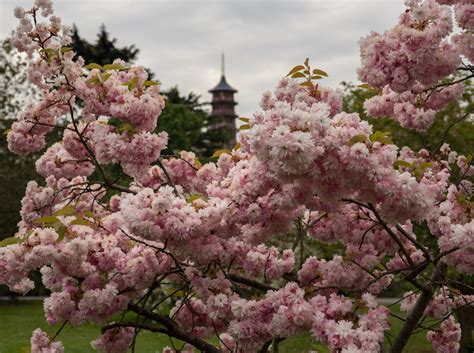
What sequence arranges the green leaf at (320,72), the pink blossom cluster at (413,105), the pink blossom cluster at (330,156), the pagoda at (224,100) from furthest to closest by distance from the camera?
the pagoda at (224,100) < the pink blossom cluster at (413,105) < the green leaf at (320,72) < the pink blossom cluster at (330,156)

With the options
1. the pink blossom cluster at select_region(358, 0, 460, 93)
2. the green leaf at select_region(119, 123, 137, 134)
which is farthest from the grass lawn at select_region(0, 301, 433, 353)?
the pink blossom cluster at select_region(358, 0, 460, 93)

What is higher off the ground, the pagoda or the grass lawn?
the pagoda

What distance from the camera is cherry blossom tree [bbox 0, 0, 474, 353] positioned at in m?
3.13

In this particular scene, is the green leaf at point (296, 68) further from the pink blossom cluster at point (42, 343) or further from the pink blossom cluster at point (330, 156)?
the pink blossom cluster at point (42, 343)

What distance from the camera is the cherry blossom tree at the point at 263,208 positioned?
3129mm

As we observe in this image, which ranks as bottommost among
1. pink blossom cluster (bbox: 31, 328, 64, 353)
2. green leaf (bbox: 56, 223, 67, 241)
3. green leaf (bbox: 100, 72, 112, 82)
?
pink blossom cluster (bbox: 31, 328, 64, 353)

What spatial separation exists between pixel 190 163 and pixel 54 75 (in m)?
1.17

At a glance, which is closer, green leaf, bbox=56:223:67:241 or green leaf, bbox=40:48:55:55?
green leaf, bbox=56:223:67:241

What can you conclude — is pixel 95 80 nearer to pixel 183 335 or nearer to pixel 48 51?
pixel 48 51

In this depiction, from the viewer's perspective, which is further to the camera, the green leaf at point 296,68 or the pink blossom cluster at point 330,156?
the green leaf at point 296,68

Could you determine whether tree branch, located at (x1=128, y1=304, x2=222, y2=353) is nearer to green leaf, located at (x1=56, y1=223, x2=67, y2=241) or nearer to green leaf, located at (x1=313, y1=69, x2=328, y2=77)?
green leaf, located at (x1=56, y1=223, x2=67, y2=241)

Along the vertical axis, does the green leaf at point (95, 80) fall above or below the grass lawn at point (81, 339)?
above

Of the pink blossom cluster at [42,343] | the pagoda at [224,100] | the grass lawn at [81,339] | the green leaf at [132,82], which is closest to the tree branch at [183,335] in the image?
the pink blossom cluster at [42,343]

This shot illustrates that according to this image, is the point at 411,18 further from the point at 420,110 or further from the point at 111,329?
the point at 111,329
